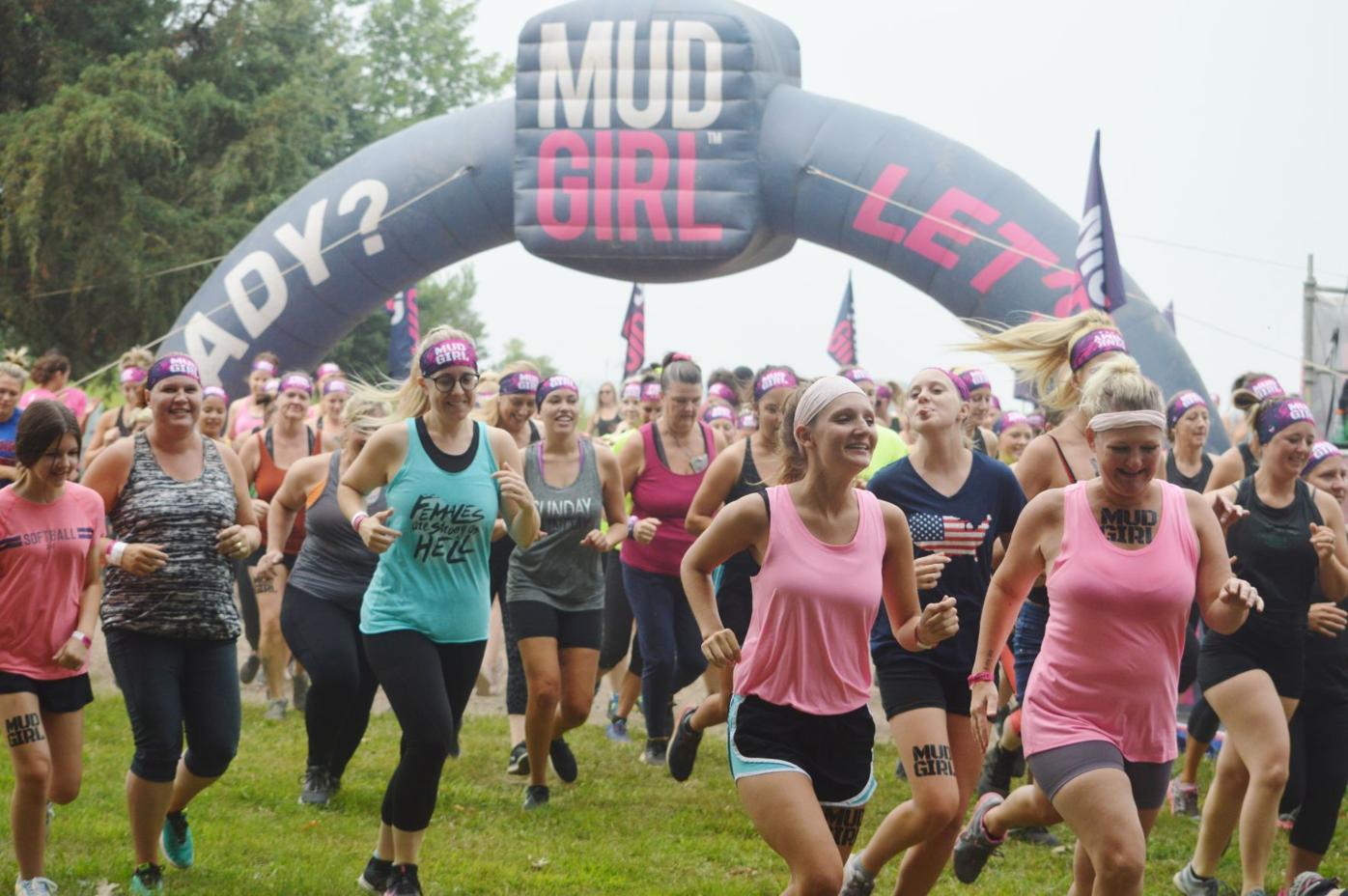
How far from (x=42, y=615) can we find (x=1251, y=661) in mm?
4572

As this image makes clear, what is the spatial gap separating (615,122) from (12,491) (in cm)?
1104

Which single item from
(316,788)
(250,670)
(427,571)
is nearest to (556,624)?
(316,788)

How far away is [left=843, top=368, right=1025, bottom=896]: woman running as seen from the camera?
5.26m

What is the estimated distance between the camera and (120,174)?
24703 millimetres

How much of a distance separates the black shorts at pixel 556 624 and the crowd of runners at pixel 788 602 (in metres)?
0.02

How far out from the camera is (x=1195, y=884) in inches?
249

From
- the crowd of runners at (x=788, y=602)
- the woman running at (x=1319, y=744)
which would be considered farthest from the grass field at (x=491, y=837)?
the woman running at (x=1319, y=744)

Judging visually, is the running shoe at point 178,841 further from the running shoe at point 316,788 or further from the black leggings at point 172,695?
the running shoe at point 316,788

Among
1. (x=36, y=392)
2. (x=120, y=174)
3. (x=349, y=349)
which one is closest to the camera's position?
(x=36, y=392)

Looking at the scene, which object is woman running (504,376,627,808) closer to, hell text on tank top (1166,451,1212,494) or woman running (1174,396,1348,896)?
woman running (1174,396,1348,896)

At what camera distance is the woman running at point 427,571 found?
231 inches

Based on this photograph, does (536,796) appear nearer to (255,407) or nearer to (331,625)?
(331,625)

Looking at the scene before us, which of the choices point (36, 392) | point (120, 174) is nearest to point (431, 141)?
point (36, 392)

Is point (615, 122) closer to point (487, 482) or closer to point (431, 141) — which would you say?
point (431, 141)
